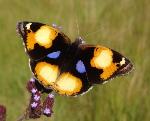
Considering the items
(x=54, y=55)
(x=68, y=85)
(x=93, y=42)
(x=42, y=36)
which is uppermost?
(x=42, y=36)

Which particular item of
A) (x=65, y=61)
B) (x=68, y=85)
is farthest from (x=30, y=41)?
(x=68, y=85)

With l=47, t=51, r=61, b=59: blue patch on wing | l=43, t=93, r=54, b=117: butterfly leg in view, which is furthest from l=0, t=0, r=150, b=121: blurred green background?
l=47, t=51, r=61, b=59: blue patch on wing

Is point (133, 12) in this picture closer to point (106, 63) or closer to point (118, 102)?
point (118, 102)

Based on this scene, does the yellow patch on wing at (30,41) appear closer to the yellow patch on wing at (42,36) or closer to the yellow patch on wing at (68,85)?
the yellow patch on wing at (42,36)

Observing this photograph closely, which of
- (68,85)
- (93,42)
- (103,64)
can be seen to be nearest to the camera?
(68,85)

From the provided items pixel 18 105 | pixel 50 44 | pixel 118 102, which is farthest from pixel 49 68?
pixel 18 105

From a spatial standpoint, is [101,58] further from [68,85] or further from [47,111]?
[47,111]
